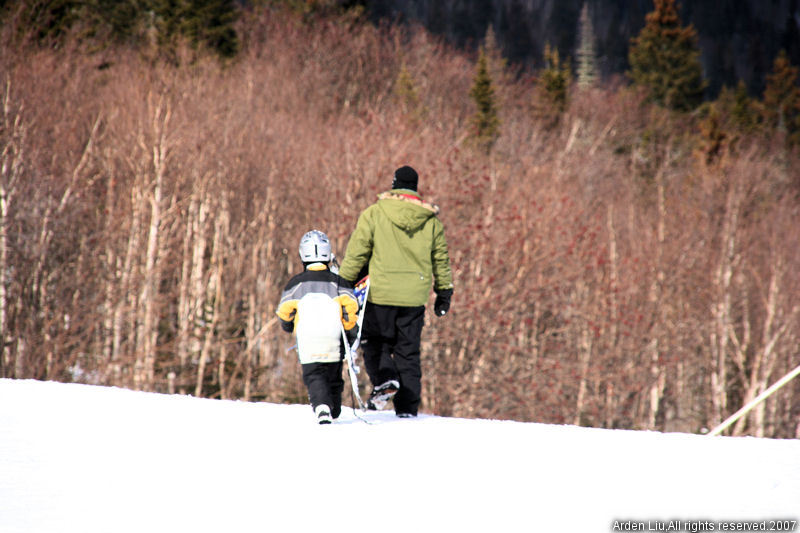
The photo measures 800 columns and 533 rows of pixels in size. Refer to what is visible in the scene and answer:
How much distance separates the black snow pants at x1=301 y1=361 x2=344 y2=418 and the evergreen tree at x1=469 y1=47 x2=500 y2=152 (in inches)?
1462

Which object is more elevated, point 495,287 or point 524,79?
point 524,79

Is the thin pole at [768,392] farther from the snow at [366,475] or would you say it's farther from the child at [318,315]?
the child at [318,315]

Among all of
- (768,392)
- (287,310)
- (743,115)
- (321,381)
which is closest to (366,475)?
(321,381)

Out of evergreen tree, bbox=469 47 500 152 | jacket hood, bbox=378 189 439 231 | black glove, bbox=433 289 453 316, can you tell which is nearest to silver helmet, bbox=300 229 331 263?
jacket hood, bbox=378 189 439 231

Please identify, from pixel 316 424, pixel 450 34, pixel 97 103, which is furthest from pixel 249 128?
pixel 450 34

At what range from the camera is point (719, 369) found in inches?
1320

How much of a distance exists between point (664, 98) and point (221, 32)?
3239 centimetres

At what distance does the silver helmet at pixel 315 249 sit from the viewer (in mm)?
6371

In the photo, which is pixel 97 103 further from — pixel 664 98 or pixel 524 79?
pixel 664 98

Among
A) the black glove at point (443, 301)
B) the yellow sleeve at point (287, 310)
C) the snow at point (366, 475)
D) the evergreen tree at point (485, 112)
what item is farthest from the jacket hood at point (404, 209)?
the evergreen tree at point (485, 112)

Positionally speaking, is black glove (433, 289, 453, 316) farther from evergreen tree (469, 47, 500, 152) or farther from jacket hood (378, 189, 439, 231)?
evergreen tree (469, 47, 500, 152)

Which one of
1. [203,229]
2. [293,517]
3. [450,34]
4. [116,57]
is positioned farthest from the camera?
[450,34]

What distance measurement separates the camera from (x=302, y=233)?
2916 centimetres

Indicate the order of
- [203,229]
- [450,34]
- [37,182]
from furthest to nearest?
[450,34]
[203,229]
[37,182]
